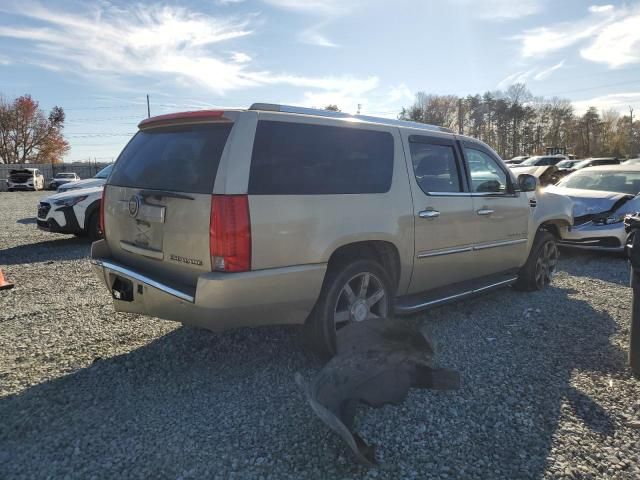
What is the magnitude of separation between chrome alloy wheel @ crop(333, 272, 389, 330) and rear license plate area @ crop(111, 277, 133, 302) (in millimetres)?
1516

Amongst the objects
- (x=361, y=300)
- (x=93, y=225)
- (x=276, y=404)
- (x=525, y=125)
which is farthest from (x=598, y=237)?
(x=525, y=125)

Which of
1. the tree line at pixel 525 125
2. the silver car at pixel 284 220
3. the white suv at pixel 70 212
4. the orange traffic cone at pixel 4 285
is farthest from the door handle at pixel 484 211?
the tree line at pixel 525 125

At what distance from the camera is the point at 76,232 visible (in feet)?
29.7

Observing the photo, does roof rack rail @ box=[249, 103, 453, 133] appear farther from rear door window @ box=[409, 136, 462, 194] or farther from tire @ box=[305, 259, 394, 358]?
tire @ box=[305, 259, 394, 358]

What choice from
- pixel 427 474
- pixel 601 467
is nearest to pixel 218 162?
pixel 427 474

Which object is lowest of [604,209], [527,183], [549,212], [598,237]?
[598,237]

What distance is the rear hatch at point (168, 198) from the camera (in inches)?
123

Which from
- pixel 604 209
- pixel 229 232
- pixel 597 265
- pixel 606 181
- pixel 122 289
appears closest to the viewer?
pixel 229 232

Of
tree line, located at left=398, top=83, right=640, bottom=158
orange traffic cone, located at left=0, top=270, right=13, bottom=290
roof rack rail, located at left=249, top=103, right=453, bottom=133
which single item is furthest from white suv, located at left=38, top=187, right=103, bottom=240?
tree line, located at left=398, top=83, right=640, bottom=158

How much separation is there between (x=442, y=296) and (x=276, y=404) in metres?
1.95

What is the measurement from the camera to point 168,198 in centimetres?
328

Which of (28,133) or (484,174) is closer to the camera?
(484,174)

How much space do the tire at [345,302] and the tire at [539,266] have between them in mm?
2683

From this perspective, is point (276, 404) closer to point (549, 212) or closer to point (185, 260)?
point (185, 260)
